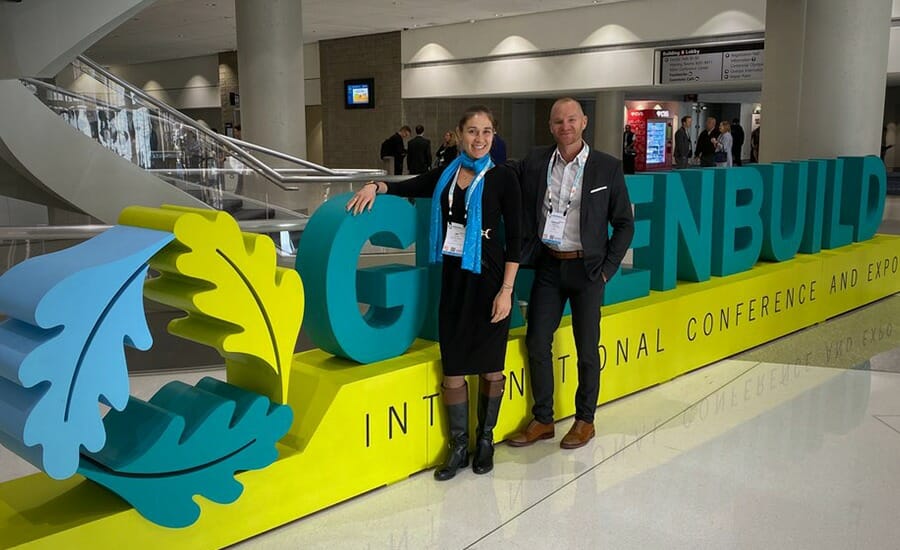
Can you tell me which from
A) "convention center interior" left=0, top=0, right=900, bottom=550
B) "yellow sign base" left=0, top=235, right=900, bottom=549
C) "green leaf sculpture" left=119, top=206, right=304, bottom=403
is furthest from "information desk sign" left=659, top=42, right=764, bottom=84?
"green leaf sculpture" left=119, top=206, right=304, bottom=403

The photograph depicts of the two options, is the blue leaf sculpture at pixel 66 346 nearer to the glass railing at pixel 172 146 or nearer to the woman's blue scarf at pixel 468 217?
the woman's blue scarf at pixel 468 217

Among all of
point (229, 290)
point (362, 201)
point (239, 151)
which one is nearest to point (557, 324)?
point (362, 201)

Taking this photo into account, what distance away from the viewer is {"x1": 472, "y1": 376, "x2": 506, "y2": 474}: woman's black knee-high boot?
3814 millimetres

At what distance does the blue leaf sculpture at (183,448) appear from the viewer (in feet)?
9.03

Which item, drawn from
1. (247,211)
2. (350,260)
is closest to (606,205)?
(350,260)

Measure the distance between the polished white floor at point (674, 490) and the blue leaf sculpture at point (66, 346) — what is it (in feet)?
3.29

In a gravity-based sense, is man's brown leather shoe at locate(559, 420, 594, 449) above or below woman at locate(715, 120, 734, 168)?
below

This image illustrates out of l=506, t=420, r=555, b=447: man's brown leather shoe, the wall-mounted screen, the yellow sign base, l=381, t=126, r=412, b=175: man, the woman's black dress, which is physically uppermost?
the wall-mounted screen

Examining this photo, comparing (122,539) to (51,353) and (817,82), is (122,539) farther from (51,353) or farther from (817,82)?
(817,82)

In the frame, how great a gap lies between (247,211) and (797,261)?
22.1 ft

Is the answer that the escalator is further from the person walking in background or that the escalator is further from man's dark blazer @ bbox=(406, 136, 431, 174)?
the person walking in background

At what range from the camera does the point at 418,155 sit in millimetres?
15359

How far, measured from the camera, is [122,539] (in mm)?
2775

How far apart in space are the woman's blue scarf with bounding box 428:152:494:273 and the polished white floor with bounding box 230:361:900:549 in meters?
1.02
